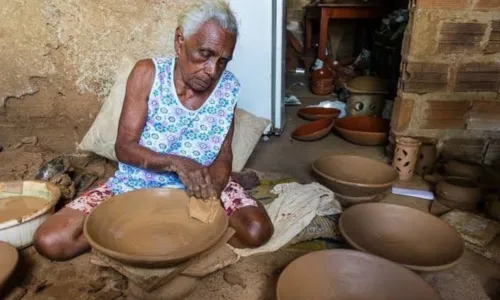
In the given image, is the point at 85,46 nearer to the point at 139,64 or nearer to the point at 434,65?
the point at 139,64

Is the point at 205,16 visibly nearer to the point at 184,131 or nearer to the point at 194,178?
the point at 184,131

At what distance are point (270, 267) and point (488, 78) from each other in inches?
69.9

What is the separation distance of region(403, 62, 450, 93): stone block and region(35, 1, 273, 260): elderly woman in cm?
121

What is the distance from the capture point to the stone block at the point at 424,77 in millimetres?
2409

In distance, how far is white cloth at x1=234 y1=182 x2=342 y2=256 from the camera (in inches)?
72.7

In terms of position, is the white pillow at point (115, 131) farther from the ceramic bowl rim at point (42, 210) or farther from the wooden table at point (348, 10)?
the wooden table at point (348, 10)

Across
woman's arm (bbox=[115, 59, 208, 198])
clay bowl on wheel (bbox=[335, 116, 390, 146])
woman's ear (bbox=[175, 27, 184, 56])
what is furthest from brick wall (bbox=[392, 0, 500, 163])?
woman's arm (bbox=[115, 59, 208, 198])

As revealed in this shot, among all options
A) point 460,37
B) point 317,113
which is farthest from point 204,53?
point 317,113

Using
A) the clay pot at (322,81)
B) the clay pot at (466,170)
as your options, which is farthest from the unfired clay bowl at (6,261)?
the clay pot at (322,81)

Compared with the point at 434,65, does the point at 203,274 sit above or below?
below

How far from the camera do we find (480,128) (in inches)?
99.0

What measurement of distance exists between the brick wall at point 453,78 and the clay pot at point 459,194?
437 millimetres

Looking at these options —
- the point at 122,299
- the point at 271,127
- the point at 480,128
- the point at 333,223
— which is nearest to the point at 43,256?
the point at 122,299

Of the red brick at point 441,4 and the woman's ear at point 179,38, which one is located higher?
the red brick at point 441,4
